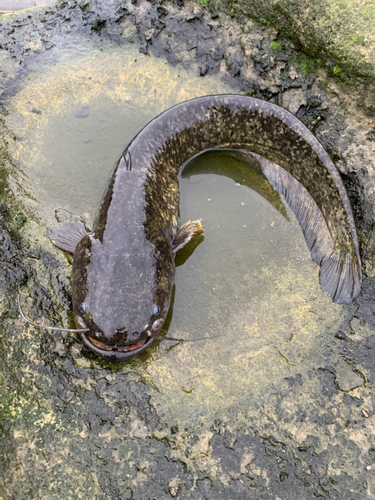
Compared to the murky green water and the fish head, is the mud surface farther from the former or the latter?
the murky green water

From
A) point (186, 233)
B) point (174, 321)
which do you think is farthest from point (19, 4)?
point (174, 321)

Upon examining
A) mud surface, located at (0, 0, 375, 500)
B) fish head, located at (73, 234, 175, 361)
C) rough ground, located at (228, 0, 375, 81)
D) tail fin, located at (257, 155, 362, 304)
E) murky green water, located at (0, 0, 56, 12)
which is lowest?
mud surface, located at (0, 0, 375, 500)

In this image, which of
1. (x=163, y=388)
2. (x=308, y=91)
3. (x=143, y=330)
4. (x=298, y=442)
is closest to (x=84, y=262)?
(x=143, y=330)

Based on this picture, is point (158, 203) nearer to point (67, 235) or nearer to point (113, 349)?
point (67, 235)

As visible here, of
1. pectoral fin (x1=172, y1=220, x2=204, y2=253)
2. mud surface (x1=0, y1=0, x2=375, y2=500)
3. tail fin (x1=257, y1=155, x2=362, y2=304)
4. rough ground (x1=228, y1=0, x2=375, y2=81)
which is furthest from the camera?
rough ground (x1=228, y1=0, x2=375, y2=81)

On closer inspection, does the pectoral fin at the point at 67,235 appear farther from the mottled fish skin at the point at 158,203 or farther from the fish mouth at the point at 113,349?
the fish mouth at the point at 113,349

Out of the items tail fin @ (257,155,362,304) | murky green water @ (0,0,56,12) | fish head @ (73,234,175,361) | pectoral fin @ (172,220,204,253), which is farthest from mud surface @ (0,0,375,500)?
murky green water @ (0,0,56,12)
